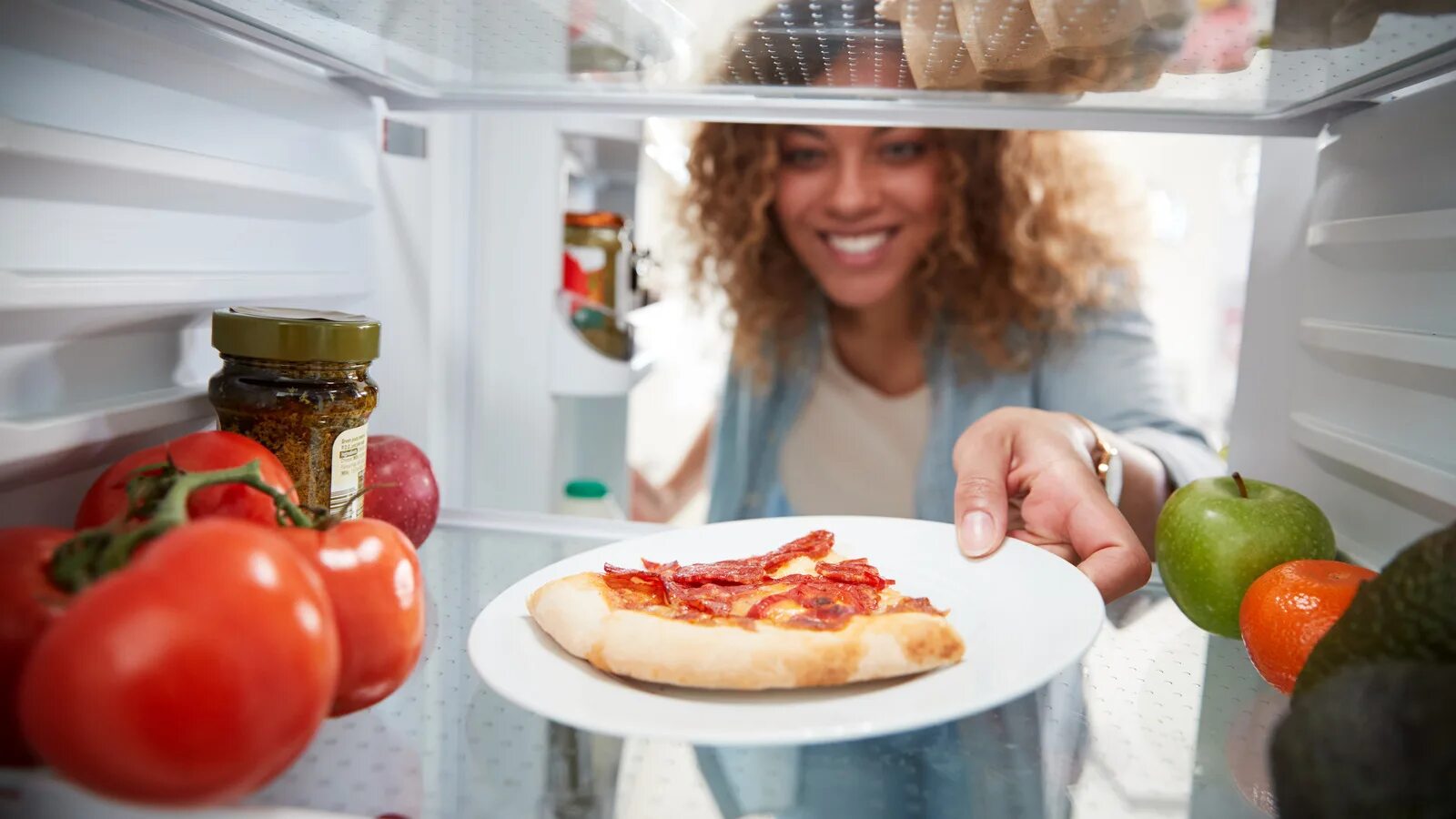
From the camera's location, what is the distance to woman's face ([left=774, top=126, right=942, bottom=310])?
1696 mm

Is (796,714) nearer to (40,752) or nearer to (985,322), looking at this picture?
(40,752)

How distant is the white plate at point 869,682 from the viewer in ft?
1.81

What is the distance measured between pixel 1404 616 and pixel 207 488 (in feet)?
2.22

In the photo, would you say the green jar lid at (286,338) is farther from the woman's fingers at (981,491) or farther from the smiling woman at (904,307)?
the smiling woman at (904,307)

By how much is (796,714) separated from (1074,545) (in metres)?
0.47

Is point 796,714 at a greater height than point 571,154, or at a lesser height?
lesser

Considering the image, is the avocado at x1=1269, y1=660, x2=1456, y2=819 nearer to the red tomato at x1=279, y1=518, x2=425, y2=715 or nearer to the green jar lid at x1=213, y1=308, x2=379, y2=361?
the red tomato at x1=279, y1=518, x2=425, y2=715

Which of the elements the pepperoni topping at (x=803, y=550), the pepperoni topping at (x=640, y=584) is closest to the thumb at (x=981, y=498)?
the pepperoni topping at (x=803, y=550)

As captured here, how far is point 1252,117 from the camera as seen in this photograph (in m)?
1.01

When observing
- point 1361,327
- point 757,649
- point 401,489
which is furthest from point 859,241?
point 757,649

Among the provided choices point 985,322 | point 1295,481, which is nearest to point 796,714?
point 1295,481

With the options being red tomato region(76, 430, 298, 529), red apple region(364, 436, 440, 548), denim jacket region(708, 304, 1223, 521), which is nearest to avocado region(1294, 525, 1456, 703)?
red tomato region(76, 430, 298, 529)

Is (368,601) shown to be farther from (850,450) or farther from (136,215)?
(850,450)

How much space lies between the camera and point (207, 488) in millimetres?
643
